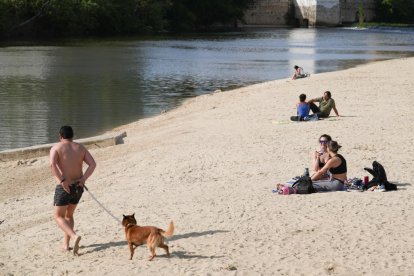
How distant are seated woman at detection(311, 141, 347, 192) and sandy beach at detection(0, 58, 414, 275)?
0.72ft

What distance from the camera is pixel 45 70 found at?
40188 mm

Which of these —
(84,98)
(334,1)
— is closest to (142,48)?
(84,98)

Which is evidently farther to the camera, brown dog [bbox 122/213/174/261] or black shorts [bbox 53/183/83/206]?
black shorts [bbox 53/183/83/206]

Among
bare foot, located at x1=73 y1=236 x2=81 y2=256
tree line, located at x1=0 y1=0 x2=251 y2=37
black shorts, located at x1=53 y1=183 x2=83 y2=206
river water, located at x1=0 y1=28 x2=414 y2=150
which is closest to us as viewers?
bare foot, located at x1=73 y1=236 x2=81 y2=256

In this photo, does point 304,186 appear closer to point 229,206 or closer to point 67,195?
point 229,206

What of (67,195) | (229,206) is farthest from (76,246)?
(229,206)

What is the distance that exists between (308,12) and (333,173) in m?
124

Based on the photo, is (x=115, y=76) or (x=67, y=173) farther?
(x=115, y=76)

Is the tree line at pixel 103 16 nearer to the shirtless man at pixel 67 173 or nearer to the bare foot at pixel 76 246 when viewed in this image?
the shirtless man at pixel 67 173

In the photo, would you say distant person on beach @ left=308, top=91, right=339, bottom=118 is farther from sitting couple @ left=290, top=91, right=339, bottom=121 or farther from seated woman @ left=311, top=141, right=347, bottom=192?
seated woman @ left=311, top=141, right=347, bottom=192

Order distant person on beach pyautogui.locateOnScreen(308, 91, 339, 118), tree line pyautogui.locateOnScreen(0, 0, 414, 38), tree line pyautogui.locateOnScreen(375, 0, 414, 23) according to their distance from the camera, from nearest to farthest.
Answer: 1. distant person on beach pyautogui.locateOnScreen(308, 91, 339, 118)
2. tree line pyautogui.locateOnScreen(0, 0, 414, 38)
3. tree line pyautogui.locateOnScreen(375, 0, 414, 23)

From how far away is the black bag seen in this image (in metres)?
11.6

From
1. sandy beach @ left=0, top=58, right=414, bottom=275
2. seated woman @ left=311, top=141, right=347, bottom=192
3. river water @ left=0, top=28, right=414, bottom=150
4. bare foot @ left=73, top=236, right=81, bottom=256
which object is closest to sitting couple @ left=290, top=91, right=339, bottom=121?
sandy beach @ left=0, top=58, right=414, bottom=275

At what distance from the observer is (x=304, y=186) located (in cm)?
1162
